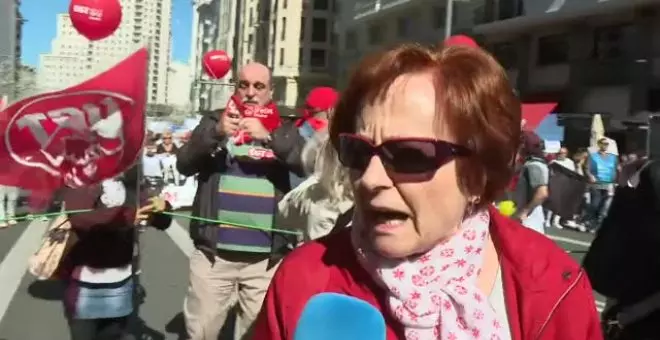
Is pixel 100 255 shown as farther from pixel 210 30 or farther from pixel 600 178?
pixel 210 30

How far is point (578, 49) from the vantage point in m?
29.6

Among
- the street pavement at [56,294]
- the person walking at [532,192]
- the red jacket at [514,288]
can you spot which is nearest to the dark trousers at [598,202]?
the street pavement at [56,294]

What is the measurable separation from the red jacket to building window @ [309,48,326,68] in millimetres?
75327

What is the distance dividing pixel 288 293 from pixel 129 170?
281 centimetres

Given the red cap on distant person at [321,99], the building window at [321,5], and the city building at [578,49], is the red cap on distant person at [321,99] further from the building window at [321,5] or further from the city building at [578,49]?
the building window at [321,5]

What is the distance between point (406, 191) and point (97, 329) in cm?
333

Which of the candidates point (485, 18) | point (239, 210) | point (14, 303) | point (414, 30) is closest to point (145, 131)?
point (239, 210)

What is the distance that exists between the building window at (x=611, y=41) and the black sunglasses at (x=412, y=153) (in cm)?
2673

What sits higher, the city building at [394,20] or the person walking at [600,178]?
the city building at [394,20]

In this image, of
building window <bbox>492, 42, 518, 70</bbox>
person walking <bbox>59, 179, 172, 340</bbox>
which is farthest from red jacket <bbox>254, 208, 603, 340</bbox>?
building window <bbox>492, 42, 518, 70</bbox>

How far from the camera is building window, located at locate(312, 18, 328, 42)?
7769 centimetres

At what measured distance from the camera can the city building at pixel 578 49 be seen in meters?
25.7

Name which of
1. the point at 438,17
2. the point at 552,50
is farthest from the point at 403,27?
the point at 552,50

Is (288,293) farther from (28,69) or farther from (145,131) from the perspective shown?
(28,69)
